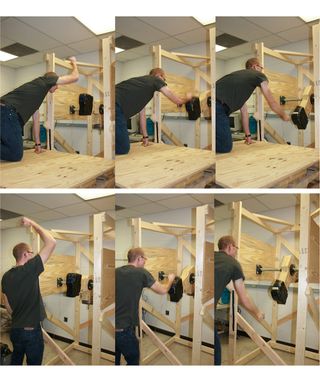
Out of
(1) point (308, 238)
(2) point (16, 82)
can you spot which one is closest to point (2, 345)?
(2) point (16, 82)

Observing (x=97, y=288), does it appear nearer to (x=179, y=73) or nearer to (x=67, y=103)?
(x=67, y=103)

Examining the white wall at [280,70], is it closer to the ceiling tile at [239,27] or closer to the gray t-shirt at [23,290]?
the ceiling tile at [239,27]

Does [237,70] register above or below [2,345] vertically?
above

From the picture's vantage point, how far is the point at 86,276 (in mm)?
3436

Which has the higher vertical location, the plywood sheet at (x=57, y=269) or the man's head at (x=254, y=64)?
the man's head at (x=254, y=64)

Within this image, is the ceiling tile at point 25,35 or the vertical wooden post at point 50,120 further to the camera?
the vertical wooden post at point 50,120

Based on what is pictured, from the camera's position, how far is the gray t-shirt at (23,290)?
3.38 metres

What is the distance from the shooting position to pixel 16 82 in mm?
3383

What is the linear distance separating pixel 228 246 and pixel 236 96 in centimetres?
89

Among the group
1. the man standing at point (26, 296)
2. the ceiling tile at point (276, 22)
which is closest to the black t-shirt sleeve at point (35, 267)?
the man standing at point (26, 296)

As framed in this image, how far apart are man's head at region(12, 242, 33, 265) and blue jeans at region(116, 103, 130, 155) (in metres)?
0.78

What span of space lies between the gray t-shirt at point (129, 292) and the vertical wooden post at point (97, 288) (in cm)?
12
